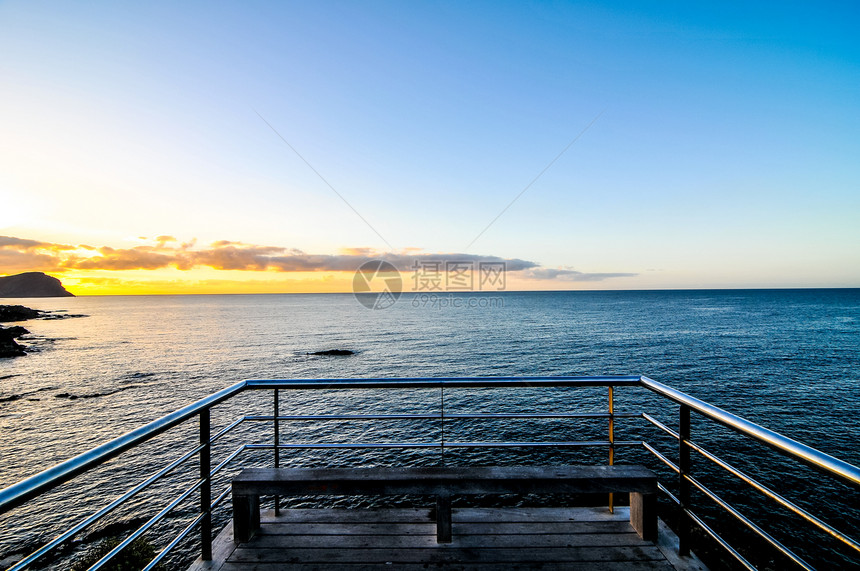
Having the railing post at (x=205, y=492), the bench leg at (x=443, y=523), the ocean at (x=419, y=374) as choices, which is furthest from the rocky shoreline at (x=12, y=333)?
the bench leg at (x=443, y=523)

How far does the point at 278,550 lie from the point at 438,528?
1191mm

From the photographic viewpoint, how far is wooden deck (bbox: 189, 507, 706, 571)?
2820mm

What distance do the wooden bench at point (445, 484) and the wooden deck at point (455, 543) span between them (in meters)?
0.16

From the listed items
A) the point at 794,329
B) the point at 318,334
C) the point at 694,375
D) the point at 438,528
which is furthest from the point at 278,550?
the point at 794,329

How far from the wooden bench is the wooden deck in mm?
159

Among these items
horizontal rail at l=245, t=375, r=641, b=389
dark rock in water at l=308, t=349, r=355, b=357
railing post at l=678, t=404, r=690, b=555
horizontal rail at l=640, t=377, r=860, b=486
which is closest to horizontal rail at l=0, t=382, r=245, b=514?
horizontal rail at l=245, t=375, r=641, b=389

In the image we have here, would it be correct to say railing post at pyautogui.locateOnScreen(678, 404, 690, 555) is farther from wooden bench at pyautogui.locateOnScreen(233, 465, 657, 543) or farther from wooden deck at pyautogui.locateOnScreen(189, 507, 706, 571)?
wooden deck at pyautogui.locateOnScreen(189, 507, 706, 571)

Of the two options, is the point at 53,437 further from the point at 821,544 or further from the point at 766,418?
the point at 766,418

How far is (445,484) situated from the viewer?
2.92 meters

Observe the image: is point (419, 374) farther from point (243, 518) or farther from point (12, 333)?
point (12, 333)

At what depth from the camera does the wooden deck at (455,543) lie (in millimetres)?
2820

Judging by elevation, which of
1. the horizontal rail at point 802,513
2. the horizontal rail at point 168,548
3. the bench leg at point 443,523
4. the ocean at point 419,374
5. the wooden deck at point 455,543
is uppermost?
the horizontal rail at point 802,513

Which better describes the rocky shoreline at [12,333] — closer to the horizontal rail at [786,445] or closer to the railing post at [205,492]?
the railing post at [205,492]

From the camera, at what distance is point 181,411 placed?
8.13 ft
